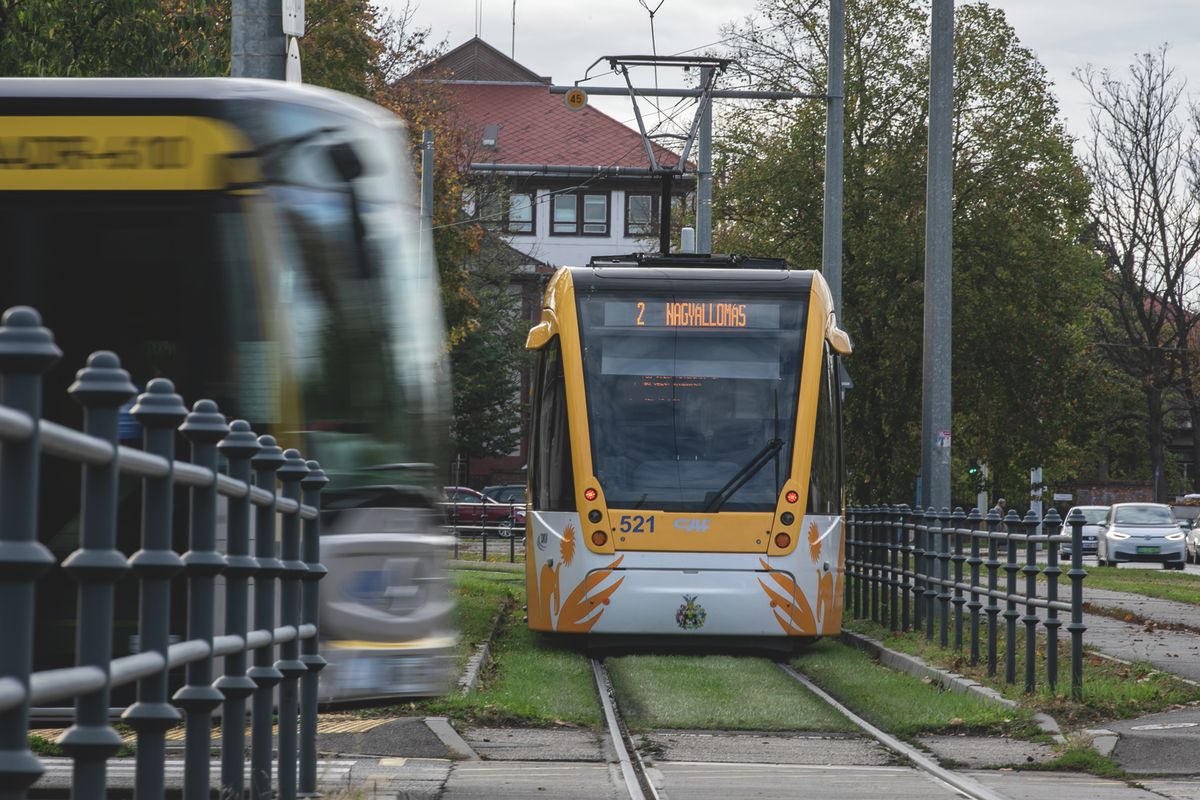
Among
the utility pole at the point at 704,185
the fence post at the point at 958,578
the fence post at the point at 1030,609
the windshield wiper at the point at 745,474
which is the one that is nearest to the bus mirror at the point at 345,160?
the fence post at the point at 1030,609

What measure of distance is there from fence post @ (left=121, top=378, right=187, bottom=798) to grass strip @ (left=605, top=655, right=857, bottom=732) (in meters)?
7.13

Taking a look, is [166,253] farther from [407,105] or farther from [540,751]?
[407,105]

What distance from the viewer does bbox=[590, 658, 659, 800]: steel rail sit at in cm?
837

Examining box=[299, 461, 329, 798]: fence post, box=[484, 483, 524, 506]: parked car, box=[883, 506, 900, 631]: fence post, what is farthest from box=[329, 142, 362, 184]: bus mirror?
box=[484, 483, 524, 506]: parked car

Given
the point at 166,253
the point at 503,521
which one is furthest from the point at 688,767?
the point at 503,521

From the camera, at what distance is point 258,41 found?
34.8ft

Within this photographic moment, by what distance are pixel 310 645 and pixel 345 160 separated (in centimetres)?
261

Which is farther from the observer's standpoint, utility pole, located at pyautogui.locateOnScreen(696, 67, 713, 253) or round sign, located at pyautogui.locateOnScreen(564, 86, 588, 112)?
utility pole, located at pyautogui.locateOnScreen(696, 67, 713, 253)

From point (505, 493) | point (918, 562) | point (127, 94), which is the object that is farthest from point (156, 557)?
point (505, 493)

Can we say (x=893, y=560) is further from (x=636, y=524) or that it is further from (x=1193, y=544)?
(x=1193, y=544)

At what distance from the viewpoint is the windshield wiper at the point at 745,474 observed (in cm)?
1502

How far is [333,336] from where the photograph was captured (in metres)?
8.25

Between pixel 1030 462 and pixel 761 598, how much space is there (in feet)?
61.8

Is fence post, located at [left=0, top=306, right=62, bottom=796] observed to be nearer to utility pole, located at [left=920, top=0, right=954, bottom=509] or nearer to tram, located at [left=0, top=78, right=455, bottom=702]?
tram, located at [left=0, top=78, right=455, bottom=702]
